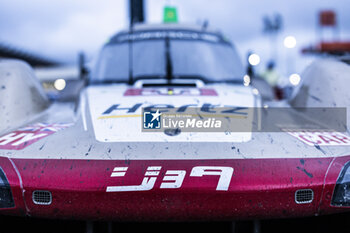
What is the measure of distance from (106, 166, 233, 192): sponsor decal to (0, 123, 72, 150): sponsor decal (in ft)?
Answer: 1.75

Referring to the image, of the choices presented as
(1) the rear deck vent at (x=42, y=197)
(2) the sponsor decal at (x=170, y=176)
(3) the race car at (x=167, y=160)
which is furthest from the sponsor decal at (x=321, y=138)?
(1) the rear deck vent at (x=42, y=197)

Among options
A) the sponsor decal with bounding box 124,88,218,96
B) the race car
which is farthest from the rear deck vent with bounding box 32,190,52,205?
the sponsor decal with bounding box 124,88,218,96

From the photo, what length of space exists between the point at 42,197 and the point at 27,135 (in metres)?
0.47

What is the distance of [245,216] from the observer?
1.50m

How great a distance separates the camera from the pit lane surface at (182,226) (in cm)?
162

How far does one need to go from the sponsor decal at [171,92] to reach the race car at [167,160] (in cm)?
3

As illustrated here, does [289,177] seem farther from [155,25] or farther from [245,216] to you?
[155,25]

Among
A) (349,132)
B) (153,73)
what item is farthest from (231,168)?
(153,73)

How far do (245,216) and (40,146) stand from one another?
0.98 meters

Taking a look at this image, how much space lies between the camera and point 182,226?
1.65 meters

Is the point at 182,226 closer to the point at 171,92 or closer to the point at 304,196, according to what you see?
the point at 304,196

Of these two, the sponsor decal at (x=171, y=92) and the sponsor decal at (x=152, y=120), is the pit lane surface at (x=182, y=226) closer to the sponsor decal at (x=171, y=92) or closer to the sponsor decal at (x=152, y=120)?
the sponsor decal at (x=152, y=120)

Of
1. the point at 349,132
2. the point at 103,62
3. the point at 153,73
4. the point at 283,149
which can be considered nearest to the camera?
the point at 283,149

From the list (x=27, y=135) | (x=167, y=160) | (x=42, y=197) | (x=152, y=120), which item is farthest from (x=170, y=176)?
(x=27, y=135)
